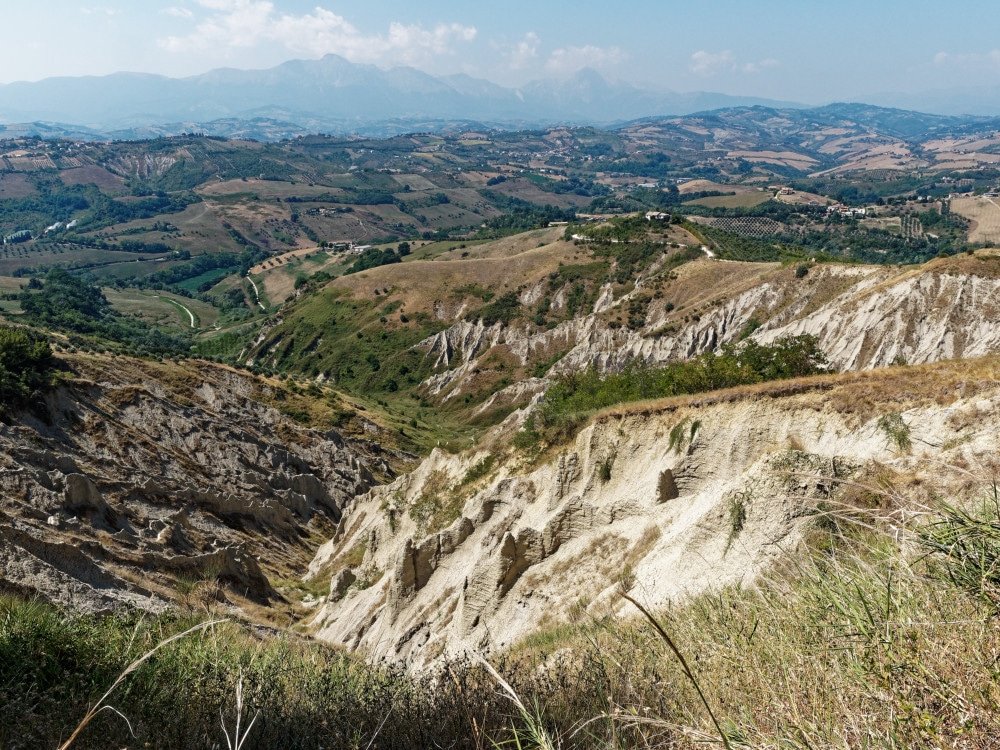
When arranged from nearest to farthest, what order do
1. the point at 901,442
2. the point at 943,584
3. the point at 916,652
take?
the point at 916,652, the point at 943,584, the point at 901,442

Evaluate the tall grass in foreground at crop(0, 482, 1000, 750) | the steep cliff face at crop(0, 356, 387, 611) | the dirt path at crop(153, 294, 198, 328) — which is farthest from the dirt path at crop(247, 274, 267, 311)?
the tall grass in foreground at crop(0, 482, 1000, 750)

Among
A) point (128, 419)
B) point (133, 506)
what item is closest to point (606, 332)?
point (128, 419)

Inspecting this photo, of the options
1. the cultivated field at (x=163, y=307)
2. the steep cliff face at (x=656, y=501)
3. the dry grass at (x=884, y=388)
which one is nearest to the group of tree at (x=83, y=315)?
the cultivated field at (x=163, y=307)

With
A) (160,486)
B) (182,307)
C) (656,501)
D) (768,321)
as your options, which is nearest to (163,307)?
(182,307)

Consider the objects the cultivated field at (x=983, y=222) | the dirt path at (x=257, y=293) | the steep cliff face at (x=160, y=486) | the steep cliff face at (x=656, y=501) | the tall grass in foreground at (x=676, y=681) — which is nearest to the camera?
the tall grass in foreground at (x=676, y=681)

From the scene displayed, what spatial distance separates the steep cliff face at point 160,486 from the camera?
23406 millimetres

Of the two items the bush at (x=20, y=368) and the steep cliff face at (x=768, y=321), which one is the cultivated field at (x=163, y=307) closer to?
the steep cliff face at (x=768, y=321)

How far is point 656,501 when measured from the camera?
69.2 feet

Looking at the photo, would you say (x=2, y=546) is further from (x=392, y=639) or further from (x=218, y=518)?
(x=218, y=518)

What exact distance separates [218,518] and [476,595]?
77.4ft

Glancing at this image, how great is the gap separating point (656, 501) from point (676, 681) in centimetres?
1552

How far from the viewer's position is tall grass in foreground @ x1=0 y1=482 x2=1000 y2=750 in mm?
3854

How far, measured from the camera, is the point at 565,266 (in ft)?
391

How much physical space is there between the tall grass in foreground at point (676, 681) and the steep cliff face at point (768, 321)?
5198 centimetres
